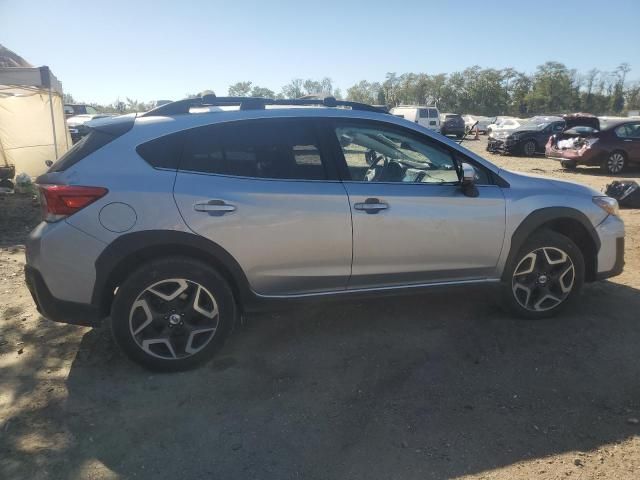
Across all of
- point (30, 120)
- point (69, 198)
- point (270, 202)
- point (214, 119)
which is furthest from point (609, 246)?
point (30, 120)

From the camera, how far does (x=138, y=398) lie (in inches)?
117

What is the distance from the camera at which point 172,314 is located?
3154 millimetres

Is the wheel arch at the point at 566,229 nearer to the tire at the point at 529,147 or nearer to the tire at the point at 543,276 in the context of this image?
the tire at the point at 543,276

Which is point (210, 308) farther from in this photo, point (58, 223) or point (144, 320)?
point (58, 223)

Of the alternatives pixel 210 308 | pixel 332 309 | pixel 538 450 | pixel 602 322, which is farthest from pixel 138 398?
pixel 602 322

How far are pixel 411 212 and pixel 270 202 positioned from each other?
103cm

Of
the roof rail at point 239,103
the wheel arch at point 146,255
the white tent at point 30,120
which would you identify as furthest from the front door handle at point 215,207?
the white tent at point 30,120

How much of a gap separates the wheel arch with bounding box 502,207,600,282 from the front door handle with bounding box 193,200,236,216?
7.16ft

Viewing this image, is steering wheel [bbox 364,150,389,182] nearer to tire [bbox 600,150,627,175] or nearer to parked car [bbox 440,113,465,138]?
tire [bbox 600,150,627,175]

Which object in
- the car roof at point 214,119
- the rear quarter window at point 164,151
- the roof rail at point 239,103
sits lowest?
the rear quarter window at point 164,151

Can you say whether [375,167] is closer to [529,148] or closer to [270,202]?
[270,202]

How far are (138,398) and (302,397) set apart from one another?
1006 millimetres

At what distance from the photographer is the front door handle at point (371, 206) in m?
3.36

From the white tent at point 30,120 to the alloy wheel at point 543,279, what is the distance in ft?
40.4
